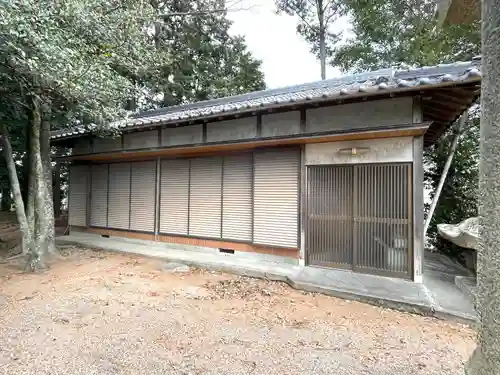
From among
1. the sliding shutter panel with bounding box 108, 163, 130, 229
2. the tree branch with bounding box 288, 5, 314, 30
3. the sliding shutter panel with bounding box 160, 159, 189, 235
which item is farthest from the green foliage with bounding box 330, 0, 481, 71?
the sliding shutter panel with bounding box 108, 163, 130, 229

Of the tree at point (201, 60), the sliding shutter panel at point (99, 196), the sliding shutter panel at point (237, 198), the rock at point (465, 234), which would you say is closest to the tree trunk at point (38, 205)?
the sliding shutter panel at point (99, 196)

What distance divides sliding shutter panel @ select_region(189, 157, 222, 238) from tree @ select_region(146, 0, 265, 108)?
775 centimetres

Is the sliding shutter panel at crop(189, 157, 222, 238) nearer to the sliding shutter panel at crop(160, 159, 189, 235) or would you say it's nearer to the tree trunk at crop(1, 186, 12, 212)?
the sliding shutter panel at crop(160, 159, 189, 235)

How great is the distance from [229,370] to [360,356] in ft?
4.20

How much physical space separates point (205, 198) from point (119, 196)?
9.80ft

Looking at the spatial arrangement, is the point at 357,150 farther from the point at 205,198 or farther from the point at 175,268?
the point at 175,268

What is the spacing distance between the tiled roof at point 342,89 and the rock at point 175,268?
9.80 ft

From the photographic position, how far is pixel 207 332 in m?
3.34

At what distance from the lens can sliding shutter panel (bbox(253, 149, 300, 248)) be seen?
5.75 m

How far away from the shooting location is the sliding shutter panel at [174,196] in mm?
7160

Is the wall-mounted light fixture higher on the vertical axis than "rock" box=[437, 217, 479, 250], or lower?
higher

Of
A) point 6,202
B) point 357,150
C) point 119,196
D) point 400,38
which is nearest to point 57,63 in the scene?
point 119,196

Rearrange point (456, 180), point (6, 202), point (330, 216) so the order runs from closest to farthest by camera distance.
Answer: point (330, 216)
point (456, 180)
point (6, 202)

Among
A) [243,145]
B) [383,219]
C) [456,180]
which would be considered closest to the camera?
[383,219]
